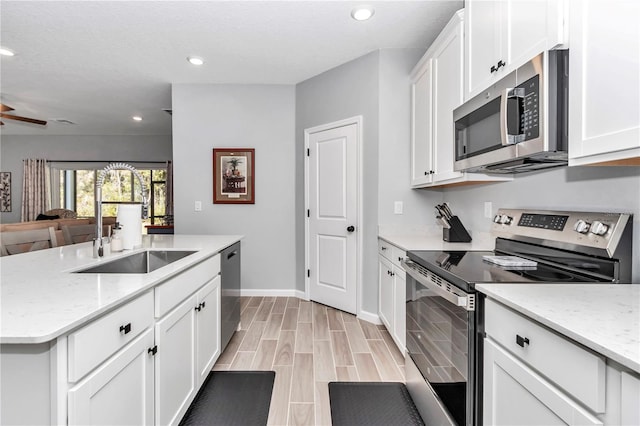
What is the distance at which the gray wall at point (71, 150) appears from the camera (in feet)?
22.6

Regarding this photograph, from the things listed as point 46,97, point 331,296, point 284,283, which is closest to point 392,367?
point 331,296

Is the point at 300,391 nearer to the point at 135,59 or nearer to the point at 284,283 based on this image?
the point at 284,283

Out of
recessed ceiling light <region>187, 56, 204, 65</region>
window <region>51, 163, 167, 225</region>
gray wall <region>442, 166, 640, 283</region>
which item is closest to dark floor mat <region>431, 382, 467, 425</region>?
gray wall <region>442, 166, 640, 283</region>

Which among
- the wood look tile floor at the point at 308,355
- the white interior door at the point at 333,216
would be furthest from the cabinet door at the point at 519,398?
the white interior door at the point at 333,216

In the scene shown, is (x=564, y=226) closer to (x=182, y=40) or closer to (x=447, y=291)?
(x=447, y=291)

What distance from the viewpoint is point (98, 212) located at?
1.77 meters

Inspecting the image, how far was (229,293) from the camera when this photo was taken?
248cm

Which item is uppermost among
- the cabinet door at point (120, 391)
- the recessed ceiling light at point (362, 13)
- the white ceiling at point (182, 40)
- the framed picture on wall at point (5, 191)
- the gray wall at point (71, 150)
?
the white ceiling at point (182, 40)

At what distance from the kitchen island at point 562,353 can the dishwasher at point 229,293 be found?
175 cm

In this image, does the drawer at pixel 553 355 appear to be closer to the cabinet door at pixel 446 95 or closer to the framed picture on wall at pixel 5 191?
the cabinet door at pixel 446 95

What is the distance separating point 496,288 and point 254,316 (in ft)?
8.77

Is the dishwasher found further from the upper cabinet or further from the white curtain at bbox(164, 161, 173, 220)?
the white curtain at bbox(164, 161, 173, 220)

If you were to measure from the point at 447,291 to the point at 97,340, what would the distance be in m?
1.22

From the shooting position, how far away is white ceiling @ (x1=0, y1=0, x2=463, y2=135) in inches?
97.0
